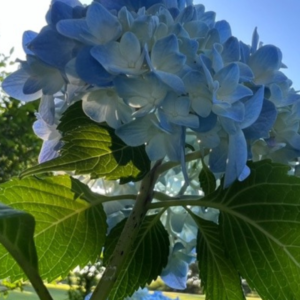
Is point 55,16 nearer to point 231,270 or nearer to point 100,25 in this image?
point 100,25

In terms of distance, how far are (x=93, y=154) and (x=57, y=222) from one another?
7 centimetres

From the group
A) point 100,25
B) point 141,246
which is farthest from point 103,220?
point 100,25

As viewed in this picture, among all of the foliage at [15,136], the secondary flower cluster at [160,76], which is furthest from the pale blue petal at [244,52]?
the foliage at [15,136]

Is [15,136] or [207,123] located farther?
[15,136]

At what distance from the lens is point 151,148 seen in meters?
0.31

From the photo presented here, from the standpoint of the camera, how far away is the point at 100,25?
11.8 inches

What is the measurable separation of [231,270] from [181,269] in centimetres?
5

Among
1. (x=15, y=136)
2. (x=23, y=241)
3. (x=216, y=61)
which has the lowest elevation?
(x=23, y=241)

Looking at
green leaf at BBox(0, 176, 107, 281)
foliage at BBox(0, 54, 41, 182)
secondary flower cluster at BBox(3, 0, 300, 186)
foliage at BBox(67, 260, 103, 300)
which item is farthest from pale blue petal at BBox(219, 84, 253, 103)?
foliage at BBox(67, 260, 103, 300)

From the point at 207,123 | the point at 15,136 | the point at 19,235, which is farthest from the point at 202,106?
the point at 15,136

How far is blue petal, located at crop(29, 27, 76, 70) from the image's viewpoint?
32 centimetres

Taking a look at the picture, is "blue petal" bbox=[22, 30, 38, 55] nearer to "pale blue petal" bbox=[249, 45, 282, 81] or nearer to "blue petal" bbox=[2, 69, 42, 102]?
"blue petal" bbox=[2, 69, 42, 102]

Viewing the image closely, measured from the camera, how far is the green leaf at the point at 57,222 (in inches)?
14.8

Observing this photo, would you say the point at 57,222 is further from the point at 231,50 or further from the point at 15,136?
the point at 15,136
